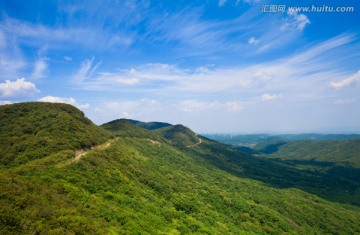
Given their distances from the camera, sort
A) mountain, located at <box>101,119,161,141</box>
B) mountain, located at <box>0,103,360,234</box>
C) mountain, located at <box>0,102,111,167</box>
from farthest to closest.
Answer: mountain, located at <box>101,119,161,141</box>, mountain, located at <box>0,102,111,167</box>, mountain, located at <box>0,103,360,234</box>

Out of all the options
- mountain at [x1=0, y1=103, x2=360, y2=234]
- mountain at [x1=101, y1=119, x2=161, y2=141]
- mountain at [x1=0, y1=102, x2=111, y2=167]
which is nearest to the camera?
mountain at [x1=0, y1=103, x2=360, y2=234]

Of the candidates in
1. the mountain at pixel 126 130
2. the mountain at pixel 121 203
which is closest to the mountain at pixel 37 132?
the mountain at pixel 121 203

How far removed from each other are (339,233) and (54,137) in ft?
366

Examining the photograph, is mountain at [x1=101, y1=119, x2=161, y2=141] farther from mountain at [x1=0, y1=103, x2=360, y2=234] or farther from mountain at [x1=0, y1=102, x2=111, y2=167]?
mountain at [x1=0, y1=102, x2=111, y2=167]

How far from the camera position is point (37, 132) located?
6475 centimetres

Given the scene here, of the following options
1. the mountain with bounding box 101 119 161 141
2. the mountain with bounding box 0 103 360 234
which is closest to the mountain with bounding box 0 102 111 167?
the mountain with bounding box 0 103 360 234

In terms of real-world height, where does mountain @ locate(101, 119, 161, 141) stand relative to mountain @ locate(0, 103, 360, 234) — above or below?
above

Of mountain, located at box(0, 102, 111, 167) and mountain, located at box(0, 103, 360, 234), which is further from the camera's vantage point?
mountain, located at box(0, 102, 111, 167)

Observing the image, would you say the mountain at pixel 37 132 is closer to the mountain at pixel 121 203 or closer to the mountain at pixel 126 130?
the mountain at pixel 121 203

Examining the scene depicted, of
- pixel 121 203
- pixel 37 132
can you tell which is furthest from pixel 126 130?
pixel 121 203

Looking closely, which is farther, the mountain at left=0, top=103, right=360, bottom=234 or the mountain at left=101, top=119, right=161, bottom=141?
the mountain at left=101, top=119, right=161, bottom=141

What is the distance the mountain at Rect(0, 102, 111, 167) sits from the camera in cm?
5366

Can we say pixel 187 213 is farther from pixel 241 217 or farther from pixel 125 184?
pixel 241 217

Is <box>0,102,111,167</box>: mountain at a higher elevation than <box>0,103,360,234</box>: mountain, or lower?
higher
